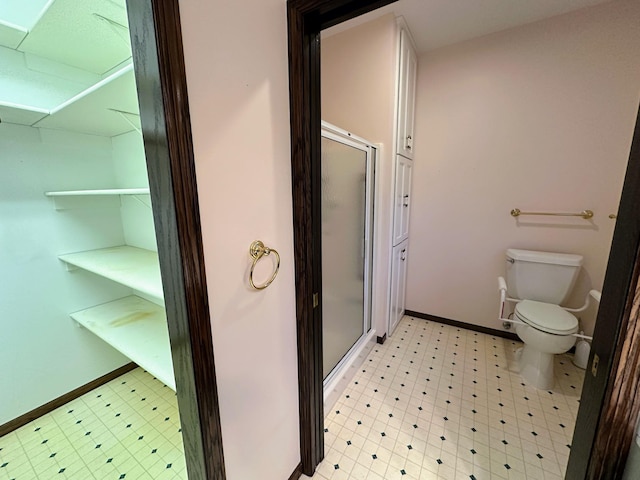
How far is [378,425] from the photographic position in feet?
4.89

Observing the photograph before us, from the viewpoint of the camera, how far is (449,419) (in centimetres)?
151

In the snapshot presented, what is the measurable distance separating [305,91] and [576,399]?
2.35 metres

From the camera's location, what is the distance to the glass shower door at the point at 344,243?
1.55 metres

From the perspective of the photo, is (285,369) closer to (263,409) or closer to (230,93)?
(263,409)

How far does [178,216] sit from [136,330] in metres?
1.18

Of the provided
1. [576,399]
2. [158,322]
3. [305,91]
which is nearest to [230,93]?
[305,91]

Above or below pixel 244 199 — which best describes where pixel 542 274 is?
below

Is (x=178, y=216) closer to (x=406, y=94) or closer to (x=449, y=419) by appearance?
(x=449, y=419)

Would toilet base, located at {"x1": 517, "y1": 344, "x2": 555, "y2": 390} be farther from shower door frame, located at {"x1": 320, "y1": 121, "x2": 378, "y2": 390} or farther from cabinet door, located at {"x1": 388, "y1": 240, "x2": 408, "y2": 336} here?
shower door frame, located at {"x1": 320, "y1": 121, "x2": 378, "y2": 390}

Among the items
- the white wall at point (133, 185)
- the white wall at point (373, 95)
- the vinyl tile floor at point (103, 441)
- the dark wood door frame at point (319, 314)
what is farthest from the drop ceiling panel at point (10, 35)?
the vinyl tile floor at point (103, 441)

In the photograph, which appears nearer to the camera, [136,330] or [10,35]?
[10,35]

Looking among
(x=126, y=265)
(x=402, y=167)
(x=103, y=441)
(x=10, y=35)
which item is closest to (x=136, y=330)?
(x=126, y=265)

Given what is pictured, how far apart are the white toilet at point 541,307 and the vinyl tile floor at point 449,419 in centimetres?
14

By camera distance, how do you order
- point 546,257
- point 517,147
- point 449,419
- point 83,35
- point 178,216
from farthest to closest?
point 517,147, point 546,257, point 449,419, point 83,35, point 178,216
